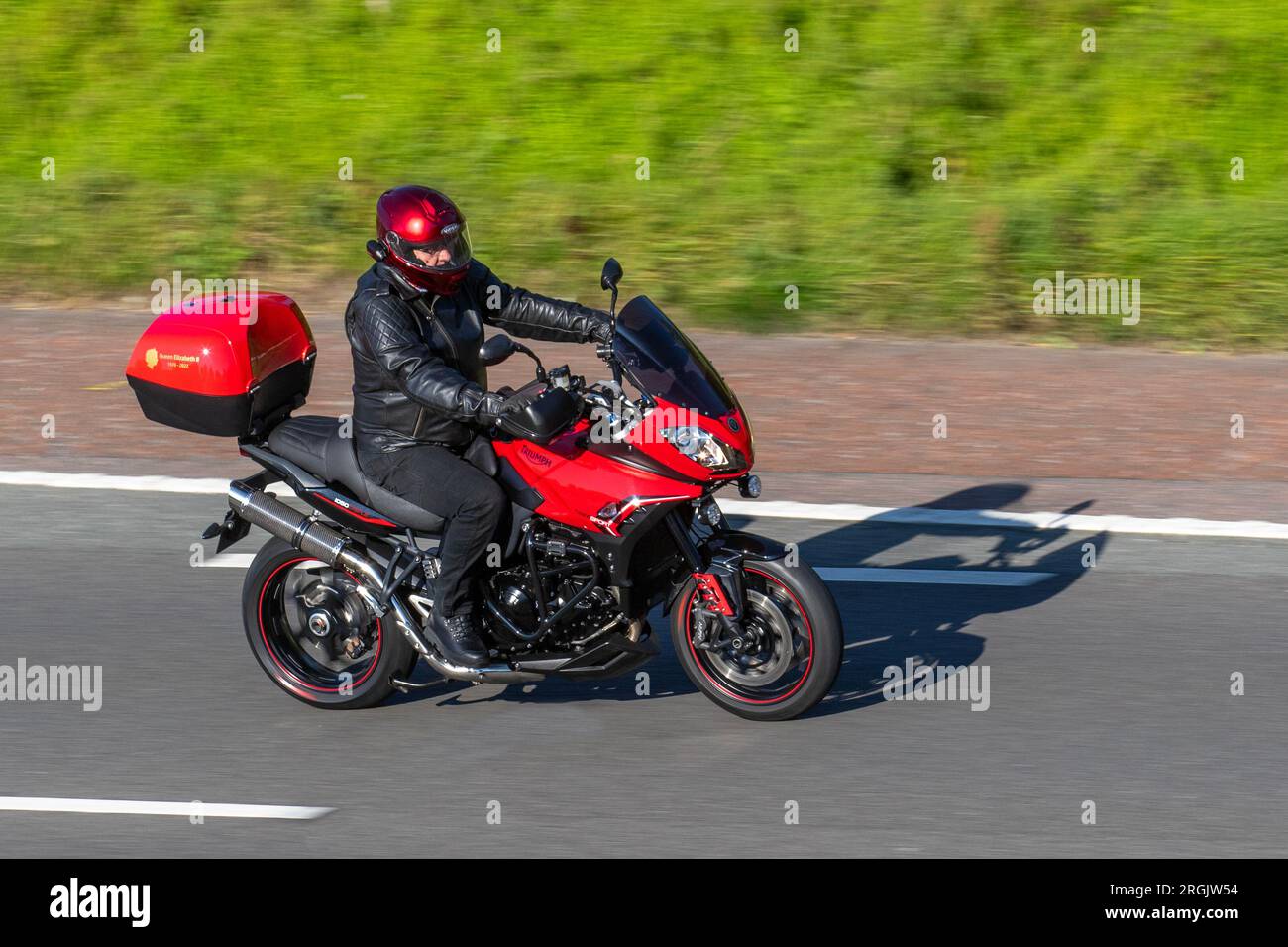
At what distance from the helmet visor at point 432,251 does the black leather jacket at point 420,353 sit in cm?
11

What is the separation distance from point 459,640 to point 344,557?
0.56 metres

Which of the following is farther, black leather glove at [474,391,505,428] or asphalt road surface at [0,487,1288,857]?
black leather glove at [474,391,505,428]

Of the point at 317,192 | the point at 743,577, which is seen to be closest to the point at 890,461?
the point at 743,577

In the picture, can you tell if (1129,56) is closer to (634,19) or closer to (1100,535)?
(634,19)

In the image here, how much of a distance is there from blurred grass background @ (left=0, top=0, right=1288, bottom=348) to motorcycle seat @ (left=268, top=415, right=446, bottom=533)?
22.6 ft

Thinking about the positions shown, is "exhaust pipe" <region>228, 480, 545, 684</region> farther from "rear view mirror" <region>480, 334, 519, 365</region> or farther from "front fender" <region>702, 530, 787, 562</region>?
"rear view mirror" <region>480, 334, 519, 365</region>

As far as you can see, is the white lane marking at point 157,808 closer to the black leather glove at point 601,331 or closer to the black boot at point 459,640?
the black boot at point 459,640

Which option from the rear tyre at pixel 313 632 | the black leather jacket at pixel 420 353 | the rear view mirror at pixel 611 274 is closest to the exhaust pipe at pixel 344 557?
the rear tyre at pixel 313 632

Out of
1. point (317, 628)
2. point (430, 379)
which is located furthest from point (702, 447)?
point (317, 628)

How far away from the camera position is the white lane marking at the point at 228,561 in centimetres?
828

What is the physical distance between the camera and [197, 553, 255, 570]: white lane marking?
8281 millimetres

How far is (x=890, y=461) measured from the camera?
10.0 metres

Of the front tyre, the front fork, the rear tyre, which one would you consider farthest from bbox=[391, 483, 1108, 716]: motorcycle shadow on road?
the front fork

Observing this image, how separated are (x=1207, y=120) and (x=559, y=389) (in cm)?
1184
